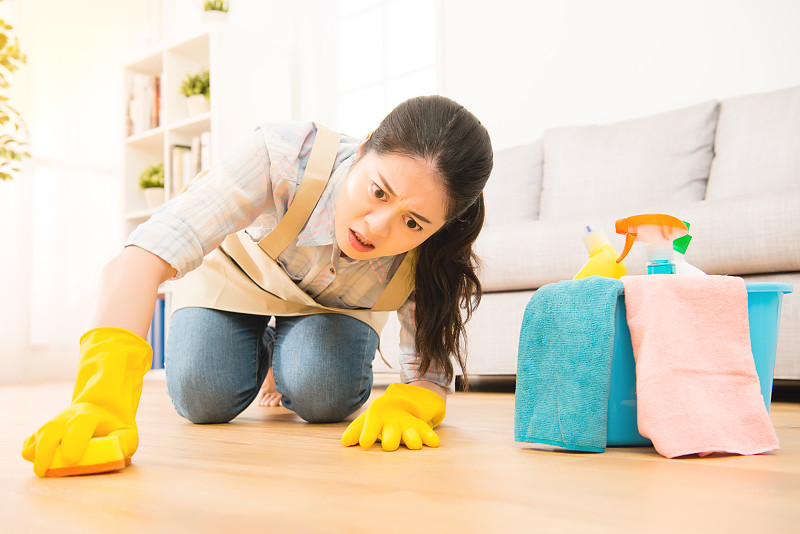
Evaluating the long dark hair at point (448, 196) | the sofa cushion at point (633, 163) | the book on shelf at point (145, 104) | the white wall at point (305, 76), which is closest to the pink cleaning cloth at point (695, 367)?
the long dark hair at point (448, 196)

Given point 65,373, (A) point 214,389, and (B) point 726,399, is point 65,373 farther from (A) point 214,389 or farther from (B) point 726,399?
(B) point 726,399

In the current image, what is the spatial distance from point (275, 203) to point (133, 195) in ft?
9.15

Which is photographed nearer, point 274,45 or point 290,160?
point 290,160

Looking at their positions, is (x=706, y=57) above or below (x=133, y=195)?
above

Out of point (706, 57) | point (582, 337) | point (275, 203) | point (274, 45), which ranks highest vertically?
point (274, 45)

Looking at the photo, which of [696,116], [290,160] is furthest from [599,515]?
[696,116]

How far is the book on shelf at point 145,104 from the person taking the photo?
11.9 feet

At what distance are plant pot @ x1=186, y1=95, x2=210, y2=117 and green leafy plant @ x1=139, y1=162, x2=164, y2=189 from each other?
391mm

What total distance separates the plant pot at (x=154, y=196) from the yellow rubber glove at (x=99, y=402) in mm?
2879

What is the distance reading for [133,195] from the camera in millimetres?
3641

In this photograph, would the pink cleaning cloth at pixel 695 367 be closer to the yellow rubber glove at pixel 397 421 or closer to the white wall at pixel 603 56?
the yellow rubber glove at pixel 397 421

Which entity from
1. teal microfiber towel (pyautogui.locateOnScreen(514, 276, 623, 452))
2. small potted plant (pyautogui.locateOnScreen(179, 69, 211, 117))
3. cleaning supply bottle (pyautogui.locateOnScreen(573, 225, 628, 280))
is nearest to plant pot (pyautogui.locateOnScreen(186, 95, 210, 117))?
small potted plant (pyautogui.locateOnScreen(179, 69, 211, 117))

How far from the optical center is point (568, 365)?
887mm

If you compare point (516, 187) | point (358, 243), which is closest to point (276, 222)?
point (358, 243)
